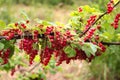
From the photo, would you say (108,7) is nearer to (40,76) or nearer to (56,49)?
(56,49)

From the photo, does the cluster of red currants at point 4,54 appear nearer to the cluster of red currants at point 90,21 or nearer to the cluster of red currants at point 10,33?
the cluster of red currants at point 10,33

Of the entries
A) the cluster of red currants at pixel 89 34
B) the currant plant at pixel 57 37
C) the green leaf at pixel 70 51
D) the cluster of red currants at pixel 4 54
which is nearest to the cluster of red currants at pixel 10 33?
the currant plant at pixel 57 37

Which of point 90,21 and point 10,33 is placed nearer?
point 10,33

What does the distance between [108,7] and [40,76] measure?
50.1 inches

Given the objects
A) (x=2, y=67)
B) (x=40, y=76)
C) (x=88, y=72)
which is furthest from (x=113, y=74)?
(x=2, y=67)

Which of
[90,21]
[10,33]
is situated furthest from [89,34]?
[10,33]

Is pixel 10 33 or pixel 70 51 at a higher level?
pixel 10 33

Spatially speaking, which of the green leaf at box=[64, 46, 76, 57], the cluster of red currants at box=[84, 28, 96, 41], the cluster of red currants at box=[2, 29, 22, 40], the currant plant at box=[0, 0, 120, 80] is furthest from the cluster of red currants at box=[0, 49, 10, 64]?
the cluster of red currants at box=[84, 28, 96, 41]

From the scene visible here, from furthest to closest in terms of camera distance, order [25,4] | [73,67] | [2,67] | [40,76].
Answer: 1. [25,4]
2. [73,67]
3. [40,76]
4. [2,67]

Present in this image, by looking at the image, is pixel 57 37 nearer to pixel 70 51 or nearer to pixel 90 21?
pixel 70 51

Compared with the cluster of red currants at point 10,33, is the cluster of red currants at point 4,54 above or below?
below

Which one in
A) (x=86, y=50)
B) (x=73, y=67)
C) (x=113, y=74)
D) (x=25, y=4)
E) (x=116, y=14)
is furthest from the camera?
(x=25, y=4)

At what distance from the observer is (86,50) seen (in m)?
1.95

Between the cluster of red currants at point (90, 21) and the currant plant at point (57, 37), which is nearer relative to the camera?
the currant plant at point (57, 37)
